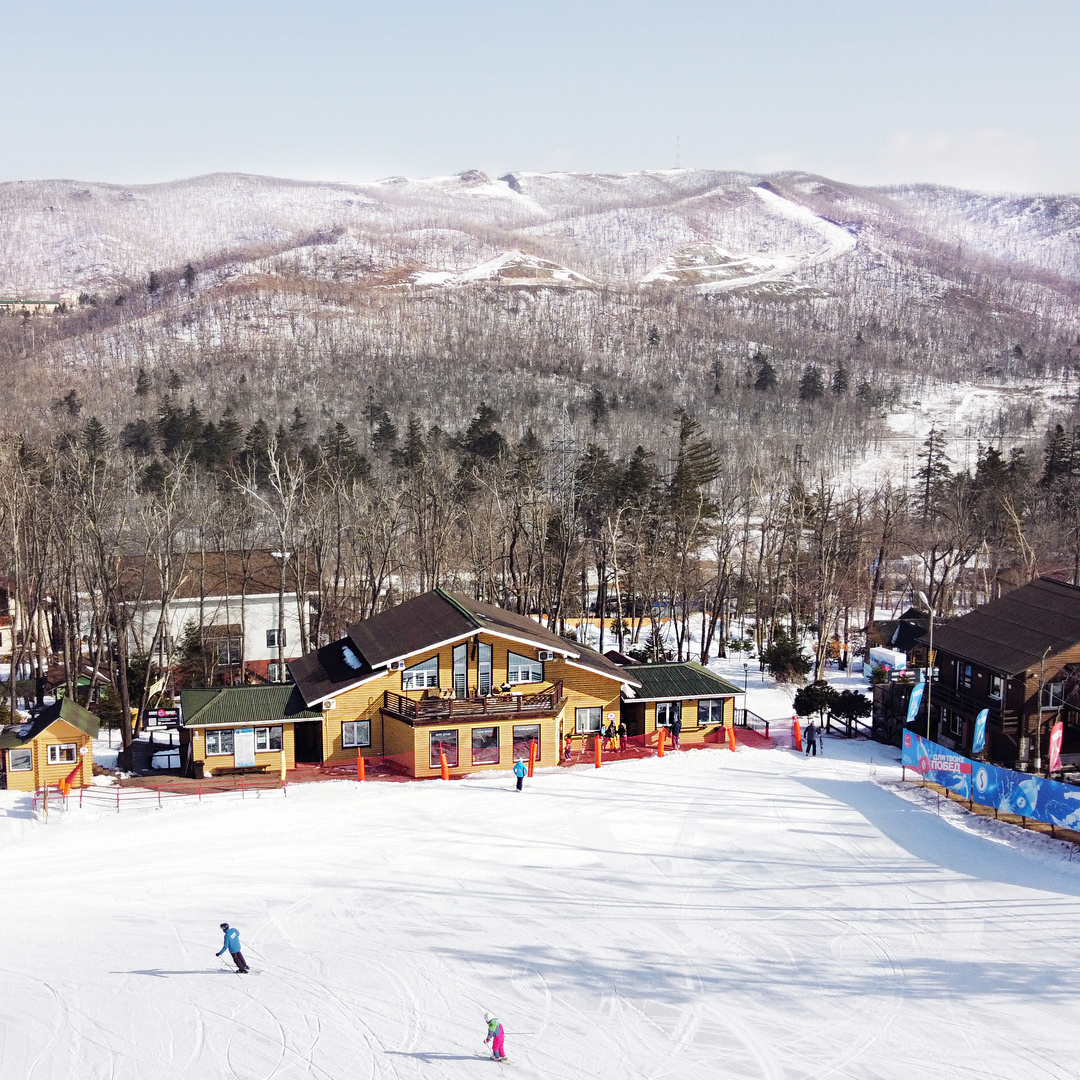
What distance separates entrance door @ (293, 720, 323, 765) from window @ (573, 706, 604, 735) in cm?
886

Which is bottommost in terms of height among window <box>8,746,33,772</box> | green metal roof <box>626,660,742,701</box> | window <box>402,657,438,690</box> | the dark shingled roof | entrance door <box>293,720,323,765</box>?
entrance door <box>293,720,323,765</box>

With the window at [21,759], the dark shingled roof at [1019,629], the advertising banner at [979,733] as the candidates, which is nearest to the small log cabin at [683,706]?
the dark shingled roof at [1019,629]

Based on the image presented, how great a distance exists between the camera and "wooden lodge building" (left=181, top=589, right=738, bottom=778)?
1179 inches

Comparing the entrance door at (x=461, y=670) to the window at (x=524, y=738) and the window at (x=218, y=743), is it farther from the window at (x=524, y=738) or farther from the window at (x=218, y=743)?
the window at (x=218, y=743)

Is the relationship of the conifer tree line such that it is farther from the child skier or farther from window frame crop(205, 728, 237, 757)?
the child skier

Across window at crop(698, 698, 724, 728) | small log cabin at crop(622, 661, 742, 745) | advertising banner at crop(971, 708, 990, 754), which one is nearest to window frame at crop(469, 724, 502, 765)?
small log cabin at crop(622, 661, 742, 745)

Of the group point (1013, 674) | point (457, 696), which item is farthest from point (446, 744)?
point (1013, 674)

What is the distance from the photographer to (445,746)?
98.9 feet

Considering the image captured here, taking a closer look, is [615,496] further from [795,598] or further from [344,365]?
[344,365]

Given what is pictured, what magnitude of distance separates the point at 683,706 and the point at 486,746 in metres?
7.85

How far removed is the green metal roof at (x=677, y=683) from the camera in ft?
110

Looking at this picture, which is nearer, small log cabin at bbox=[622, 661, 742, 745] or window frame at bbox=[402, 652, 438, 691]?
window frame at bbox=[402, 652, 438, 691]

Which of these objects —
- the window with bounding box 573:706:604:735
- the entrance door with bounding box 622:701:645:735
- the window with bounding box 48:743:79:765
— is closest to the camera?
the window with bounding box 48:743:79:765

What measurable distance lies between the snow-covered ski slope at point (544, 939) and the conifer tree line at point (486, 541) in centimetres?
1083
